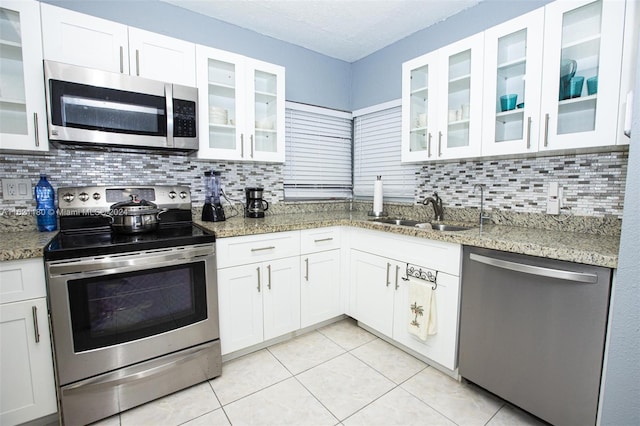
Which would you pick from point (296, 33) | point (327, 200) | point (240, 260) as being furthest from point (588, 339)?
point (296, 33)

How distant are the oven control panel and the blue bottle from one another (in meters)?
0.05

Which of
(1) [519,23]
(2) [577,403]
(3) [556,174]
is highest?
(1) [519,23]

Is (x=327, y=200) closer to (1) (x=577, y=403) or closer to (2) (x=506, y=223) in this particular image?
(2) (x=506, y=223)

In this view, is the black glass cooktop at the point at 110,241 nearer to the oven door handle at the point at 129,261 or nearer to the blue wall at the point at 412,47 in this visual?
the oven door handle at the point at 129,261

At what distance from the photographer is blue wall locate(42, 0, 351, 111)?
2.02 meters

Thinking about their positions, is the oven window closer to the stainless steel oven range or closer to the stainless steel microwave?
the stainless steel oven range

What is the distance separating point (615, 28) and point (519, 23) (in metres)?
0.45

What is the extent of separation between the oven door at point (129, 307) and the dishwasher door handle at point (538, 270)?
5.14 ft

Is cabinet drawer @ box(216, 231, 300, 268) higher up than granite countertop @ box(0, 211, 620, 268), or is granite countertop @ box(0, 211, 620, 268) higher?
granite countertop @ box(0, 211, 620, 268)

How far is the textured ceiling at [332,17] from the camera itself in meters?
2.17

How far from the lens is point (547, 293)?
1.33 metres

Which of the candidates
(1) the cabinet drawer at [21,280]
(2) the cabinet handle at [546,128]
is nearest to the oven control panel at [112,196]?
(1) the cabinet drawer at [21,280]

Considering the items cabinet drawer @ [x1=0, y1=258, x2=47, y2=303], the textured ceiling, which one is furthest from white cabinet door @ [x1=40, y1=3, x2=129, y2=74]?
cabinet drawer @ [x1=0, y1=258, x2=47, y2=303]

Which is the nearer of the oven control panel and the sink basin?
the oven control panel
